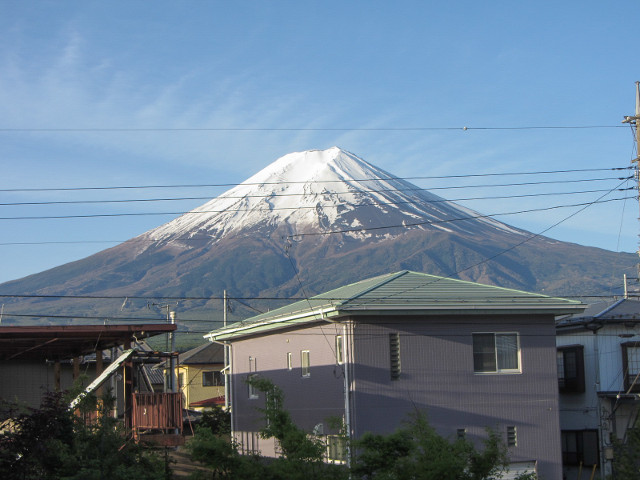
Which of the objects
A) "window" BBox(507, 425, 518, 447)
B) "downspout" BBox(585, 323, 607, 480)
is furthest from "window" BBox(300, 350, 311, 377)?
"downspout" BBox(585, 323, 607, 480)

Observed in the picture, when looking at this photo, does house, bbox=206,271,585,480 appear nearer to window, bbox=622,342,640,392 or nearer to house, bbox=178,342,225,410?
window, bbox=622,342,640,392

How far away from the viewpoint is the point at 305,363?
25.4 metres

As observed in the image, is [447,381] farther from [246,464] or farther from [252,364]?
[246,464]

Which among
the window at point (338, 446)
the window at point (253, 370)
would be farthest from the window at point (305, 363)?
the window at point (253, 370)

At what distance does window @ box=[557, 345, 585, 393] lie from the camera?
28.2 meters

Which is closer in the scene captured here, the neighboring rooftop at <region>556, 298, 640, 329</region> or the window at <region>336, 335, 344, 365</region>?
the window at <region>336, 335, 344, 365</region>

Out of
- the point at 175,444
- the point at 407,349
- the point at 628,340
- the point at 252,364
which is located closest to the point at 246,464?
the point at 175,444

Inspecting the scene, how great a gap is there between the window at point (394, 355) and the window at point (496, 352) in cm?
239

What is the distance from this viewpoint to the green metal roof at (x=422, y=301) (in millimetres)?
22750

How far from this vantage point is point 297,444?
12.1 metres

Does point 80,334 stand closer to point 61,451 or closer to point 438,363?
point 61,451

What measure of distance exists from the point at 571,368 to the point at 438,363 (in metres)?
7.72

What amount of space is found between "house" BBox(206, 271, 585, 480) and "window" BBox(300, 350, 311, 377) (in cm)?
3

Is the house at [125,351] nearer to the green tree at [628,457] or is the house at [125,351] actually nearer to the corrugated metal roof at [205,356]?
the green tree at [628,457]
